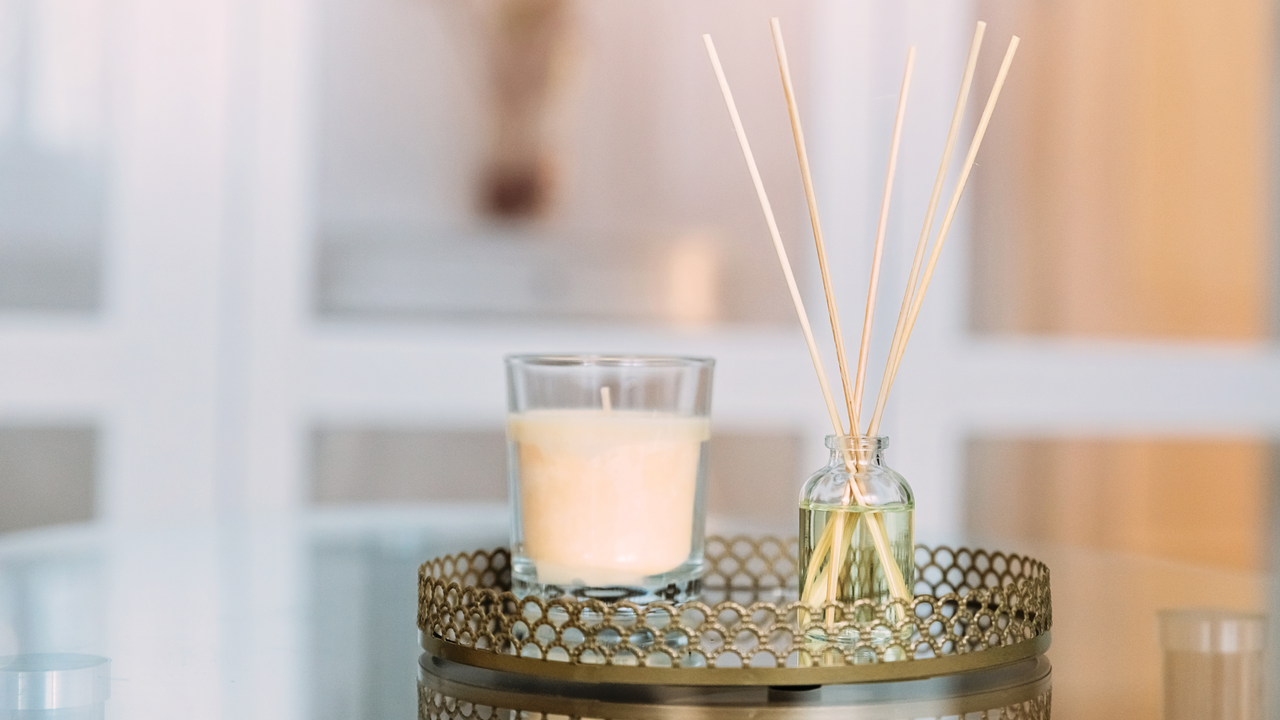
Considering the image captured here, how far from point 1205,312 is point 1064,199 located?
39cm

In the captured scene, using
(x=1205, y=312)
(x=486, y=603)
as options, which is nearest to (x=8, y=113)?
(x=486, y=603)

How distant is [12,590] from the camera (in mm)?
823

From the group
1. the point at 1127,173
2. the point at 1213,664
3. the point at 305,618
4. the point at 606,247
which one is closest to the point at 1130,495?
the point at 1127,173

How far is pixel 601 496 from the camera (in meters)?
0.64

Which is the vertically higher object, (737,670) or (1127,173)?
(1127,173)

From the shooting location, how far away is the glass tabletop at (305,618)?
0.54 m

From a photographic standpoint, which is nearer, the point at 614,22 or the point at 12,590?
the point at 12,590

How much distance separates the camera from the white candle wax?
64 centimetres

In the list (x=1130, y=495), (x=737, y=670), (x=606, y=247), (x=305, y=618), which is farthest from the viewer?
(x=1130, y=495)

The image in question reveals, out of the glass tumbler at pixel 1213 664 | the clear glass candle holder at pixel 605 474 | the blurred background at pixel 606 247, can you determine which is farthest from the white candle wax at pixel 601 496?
the blurred background at pixel 606 247

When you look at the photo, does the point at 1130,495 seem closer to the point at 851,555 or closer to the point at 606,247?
the point at 606,247

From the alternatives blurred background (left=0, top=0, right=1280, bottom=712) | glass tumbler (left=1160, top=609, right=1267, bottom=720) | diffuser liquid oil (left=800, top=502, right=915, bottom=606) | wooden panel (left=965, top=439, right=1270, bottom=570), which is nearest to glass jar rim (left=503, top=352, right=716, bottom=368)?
diffuser liquid oil (left=800, top=502, right=915, bottom=606)

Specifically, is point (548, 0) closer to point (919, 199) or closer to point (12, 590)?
point (919, 199)

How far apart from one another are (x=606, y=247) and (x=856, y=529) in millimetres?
1749
